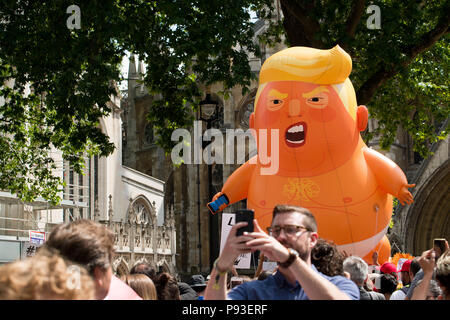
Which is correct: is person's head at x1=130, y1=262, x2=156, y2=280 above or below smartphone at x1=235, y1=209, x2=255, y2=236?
below

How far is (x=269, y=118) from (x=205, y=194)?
1278 inches

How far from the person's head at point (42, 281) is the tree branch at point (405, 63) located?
423 inches

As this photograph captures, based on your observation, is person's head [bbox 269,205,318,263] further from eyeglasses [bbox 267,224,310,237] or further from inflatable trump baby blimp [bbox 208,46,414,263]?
inflatable trump baby blimp [bbox 208,46,414,263]

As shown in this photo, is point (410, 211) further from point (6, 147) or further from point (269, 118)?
point (269, 118)

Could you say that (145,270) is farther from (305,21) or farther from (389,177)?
(305,21)

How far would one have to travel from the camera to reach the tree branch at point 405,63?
1296 centimetres

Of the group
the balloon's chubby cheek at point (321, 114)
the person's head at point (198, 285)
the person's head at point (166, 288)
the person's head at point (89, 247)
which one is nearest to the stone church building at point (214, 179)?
the balloon's chubby cheek at point (321, 114)

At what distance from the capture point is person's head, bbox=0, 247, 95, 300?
→ 8.16ft

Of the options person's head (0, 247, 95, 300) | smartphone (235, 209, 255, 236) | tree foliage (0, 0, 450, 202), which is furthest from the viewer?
tree foliage (0, 0, 450, 202)

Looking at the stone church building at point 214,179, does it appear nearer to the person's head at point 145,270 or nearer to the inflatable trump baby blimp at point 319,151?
the inflatable trump baby blimp at point 319,151

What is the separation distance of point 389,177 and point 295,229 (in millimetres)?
6109
